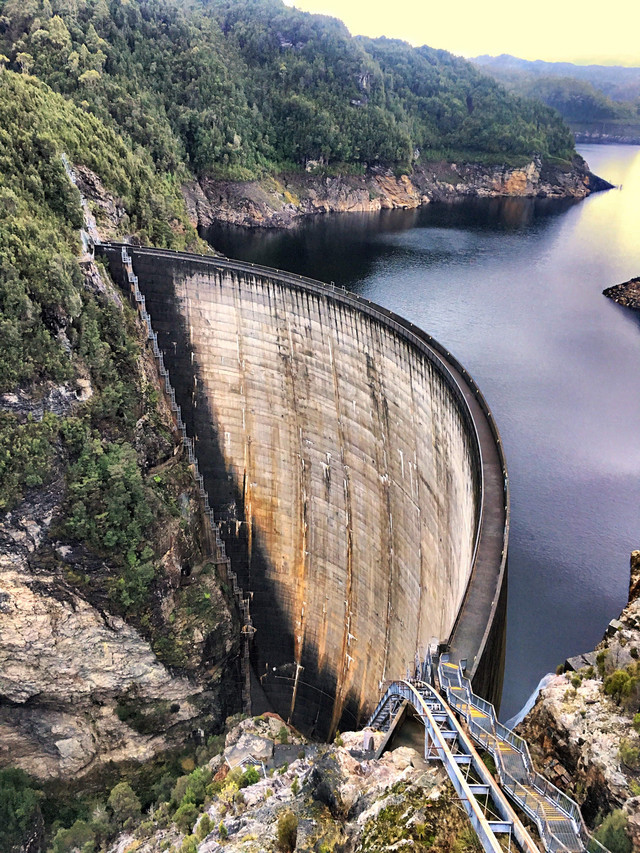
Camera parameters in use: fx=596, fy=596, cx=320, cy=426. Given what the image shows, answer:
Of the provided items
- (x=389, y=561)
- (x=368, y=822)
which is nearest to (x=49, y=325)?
(x=389, y=561)

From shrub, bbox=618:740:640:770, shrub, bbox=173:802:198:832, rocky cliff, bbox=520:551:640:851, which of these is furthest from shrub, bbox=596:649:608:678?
shrub, bbox=173:802:198:832

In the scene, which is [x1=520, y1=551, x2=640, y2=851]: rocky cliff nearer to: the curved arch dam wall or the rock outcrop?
the rock outcrop

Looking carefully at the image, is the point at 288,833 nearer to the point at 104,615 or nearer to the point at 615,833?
the point at 615,833

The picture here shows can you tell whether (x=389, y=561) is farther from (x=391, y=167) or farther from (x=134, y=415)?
(x=391, y=167)

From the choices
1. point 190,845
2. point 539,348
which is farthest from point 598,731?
point 539,348

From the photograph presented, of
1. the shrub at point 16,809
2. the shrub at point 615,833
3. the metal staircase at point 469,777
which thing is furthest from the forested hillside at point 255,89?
the shrub at point 615,833

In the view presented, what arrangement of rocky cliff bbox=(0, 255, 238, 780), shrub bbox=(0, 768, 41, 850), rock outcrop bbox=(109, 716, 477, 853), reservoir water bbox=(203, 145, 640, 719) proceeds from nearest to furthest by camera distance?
1. rock outcrop bbox=(109, 716, 477, 853)
2. rocky cliff bbox=(0, 255, 238, 780)
3. shrub bbox=(0, 768, 41, 850)
4. reservoir water bbox=(203, 145, 640, 719)
